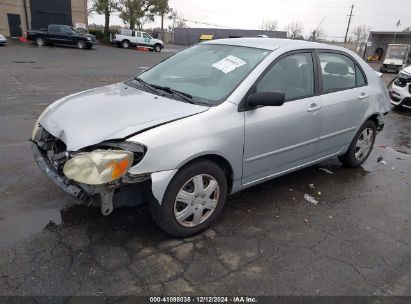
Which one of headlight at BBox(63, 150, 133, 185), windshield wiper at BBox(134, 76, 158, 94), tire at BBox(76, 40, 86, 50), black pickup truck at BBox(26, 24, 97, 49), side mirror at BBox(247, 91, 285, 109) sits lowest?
tire at BBox(76, 40, 86, 50)

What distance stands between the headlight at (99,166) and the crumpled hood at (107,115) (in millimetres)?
142

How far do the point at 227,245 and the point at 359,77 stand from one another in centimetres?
301

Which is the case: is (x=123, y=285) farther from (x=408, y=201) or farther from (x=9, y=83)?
(x=9, y=83)

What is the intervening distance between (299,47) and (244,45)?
1.97 ft

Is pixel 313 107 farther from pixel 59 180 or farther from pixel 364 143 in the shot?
pixel 59 180

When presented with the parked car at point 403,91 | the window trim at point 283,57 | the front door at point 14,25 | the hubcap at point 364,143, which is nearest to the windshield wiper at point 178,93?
the window trim at point 283,57

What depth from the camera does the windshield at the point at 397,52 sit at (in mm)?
28803

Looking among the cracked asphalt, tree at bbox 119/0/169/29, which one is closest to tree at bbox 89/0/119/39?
tree at bbox 119/0/169/29

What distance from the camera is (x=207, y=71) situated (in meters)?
3.69

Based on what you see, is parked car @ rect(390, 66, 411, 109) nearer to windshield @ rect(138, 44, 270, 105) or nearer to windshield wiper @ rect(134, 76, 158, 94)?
windshield @ rect(138, 44, 270, 105)

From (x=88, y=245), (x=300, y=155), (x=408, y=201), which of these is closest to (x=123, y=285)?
(x=88, y=245)

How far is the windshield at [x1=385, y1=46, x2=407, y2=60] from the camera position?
28.8m

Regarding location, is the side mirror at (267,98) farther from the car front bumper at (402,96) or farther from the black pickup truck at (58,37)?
the black pickup truck at (58,37)

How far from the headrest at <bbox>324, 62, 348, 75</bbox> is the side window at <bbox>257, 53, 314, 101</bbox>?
33 cm
